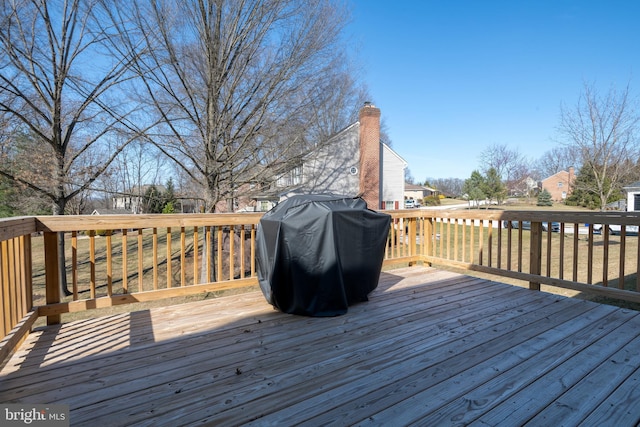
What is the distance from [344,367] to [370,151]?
1185 centimetres

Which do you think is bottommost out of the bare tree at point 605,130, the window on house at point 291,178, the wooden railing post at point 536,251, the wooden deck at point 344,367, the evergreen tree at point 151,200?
the wooden deck at point 344,367

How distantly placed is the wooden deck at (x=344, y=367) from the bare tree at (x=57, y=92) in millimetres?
5036

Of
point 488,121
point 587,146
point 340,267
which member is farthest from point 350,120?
point 488,121

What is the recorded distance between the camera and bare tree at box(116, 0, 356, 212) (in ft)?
18.5

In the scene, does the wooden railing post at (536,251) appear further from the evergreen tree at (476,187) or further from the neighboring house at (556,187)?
the neighboring house at (556,187)

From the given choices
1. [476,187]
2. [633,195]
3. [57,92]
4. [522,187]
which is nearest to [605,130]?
[633,195]

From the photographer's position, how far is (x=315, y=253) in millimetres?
2633

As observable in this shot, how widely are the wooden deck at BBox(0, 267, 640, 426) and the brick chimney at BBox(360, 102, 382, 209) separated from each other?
10.1 meters

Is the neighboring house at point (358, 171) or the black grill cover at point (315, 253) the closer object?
the black grill cover at point (315, 253)

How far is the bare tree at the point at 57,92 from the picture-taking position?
5.38 m

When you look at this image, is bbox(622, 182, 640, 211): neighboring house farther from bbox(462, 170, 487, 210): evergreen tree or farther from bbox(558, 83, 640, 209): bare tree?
bbox(462, 170, 487, 210): evergreen tree

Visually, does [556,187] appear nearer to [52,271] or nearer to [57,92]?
[57,92]

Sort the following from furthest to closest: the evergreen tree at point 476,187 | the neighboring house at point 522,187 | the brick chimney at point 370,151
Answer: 1. the neighboring house at point 522,187
2. the evergreen tree at point 476,187
3. the brick chimney at point 370,151

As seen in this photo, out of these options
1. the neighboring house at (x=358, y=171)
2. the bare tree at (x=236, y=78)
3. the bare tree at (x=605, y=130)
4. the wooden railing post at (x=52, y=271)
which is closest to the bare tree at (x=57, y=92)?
the bare tree at (x=236, y=78)
